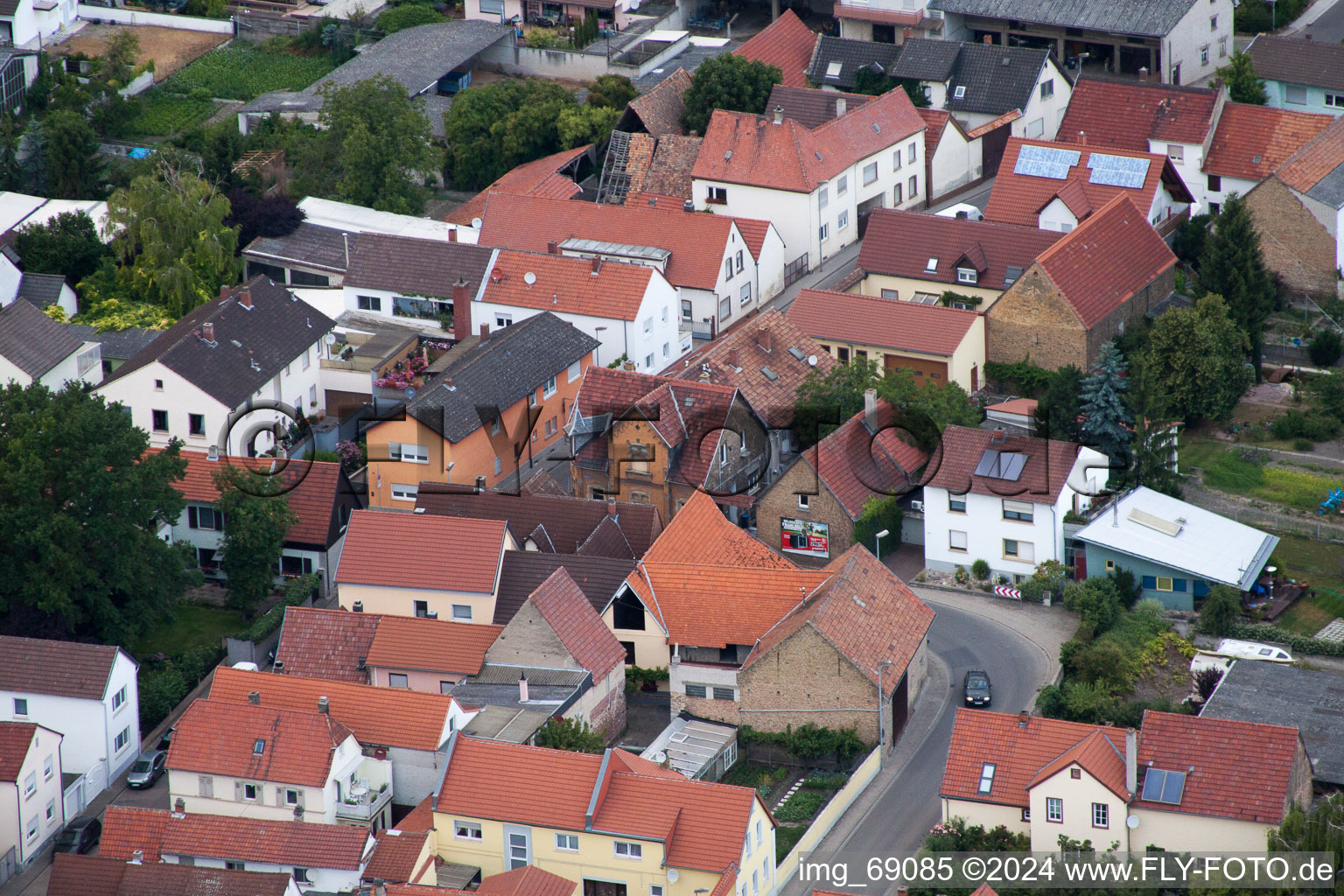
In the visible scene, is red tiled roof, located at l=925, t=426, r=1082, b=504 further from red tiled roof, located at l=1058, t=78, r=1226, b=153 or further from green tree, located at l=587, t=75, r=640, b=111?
green tree, located at l=587, t=75, r=640, b=111

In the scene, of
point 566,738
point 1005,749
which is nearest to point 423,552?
point 566,738

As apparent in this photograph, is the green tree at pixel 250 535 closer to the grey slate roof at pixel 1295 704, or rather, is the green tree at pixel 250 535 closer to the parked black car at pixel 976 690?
the parked black car at pixel 976 690

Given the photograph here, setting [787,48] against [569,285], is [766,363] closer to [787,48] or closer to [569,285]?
[569,285]

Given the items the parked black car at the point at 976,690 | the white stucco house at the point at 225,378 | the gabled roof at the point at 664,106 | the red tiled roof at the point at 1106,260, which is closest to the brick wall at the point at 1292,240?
the red tiled roof at the point at 1106,260

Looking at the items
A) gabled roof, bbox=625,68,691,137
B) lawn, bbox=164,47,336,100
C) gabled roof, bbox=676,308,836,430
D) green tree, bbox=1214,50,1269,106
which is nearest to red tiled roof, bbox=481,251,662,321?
gabled roof, bbox=676,308,836,430

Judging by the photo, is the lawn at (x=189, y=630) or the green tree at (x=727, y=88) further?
the green tree at (x=727, y=88)
